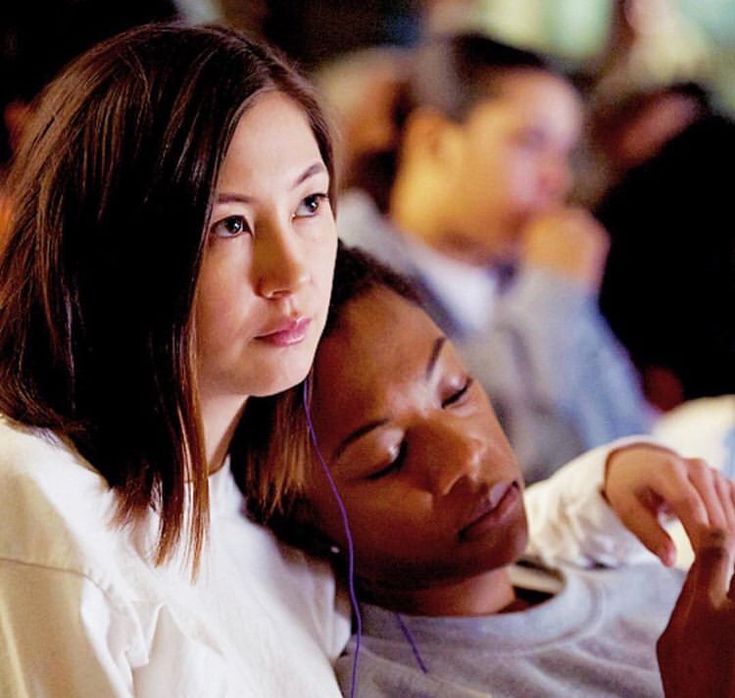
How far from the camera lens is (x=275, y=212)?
25.1 inches

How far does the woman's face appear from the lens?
2.05ft

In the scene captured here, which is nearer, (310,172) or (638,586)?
(310,172)

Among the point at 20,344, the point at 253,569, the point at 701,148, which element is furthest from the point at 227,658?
the point at 701,148

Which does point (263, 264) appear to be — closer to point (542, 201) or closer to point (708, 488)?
point (708, 488)

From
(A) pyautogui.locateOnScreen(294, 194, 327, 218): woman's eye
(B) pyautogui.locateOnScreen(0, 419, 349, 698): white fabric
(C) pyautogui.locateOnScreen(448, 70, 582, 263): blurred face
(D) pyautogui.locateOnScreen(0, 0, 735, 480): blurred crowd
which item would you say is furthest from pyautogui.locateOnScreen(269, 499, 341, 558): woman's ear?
(C) pyautogui.locateOnScreen(448, 70, 582, 263): blurred face

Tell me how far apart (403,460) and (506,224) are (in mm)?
715

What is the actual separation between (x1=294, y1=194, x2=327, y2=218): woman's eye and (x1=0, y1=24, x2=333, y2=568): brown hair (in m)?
0.07

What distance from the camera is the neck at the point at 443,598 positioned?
805mm

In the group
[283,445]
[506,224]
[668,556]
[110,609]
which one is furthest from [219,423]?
[506,224]

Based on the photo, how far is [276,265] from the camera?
2.08 ft

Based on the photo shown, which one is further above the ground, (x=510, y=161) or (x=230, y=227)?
(x=230, y=227)

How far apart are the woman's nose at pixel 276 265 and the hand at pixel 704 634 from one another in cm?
31

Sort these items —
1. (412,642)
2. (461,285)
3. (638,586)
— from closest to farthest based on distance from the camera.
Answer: (412,642), (638,586), (461,285)

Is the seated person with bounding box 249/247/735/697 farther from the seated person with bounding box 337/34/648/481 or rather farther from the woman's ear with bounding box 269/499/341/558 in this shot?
the seated person with bounding box 337/34/648/481
